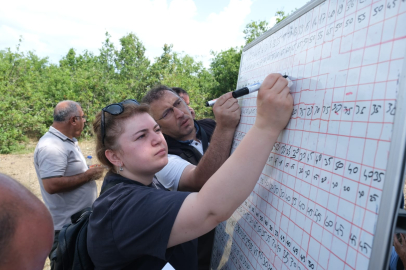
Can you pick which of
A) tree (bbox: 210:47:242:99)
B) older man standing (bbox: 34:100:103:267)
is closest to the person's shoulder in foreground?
older man standing (bbox: 34:100:103:267)

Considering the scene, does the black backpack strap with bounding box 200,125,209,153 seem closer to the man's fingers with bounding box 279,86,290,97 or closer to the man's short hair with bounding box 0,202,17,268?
the man's fingers with bounding box 279,86,290,97

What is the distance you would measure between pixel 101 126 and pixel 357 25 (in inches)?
50.6

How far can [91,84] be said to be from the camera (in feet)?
43.0

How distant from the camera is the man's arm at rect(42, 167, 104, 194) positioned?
9.68ft

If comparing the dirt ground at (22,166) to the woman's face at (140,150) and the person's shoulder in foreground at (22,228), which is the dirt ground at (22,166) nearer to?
the woman's face at (140,150)

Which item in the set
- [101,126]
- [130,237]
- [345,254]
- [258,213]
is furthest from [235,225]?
[101,126]

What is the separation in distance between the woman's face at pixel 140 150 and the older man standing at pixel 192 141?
32cm

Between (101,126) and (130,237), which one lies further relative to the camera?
(101,126)

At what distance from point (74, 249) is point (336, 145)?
1.35 m

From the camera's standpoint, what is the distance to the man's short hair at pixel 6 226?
2.23 ft

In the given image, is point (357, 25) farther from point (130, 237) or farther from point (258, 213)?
point (130, 237)

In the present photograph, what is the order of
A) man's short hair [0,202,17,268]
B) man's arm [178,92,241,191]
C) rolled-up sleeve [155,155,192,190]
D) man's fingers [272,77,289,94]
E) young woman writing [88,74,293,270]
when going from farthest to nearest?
1. rolled-up sleeve [155,155,192,190]
2. man's arm [178,92,241,191]
3. man's fingers [272,77,289,94]
4. young woman writing [88,74,293,270]
5. man's short hair [0,202,17,268]

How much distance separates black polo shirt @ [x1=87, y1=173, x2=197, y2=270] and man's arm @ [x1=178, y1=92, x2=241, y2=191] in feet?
1.69

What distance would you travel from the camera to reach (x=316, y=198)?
0.93 m
